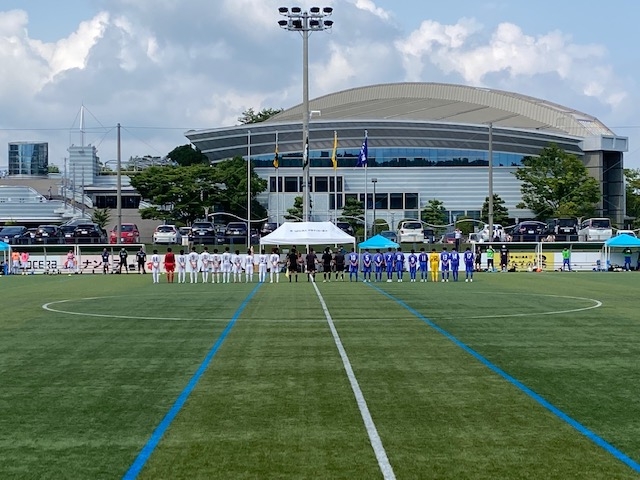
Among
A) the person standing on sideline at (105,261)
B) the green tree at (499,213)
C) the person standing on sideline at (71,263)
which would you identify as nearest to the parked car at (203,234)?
the person standing on sideline at (105,261)

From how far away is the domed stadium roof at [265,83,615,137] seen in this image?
3981 inches

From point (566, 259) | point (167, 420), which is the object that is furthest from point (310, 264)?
point (167, 420)

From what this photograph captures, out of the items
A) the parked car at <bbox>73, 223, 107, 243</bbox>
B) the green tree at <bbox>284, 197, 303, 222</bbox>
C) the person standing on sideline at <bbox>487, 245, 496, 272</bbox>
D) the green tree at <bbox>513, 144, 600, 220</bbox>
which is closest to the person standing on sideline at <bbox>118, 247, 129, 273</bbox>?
the parked car at <bbox>73, 223, 107, 243</bbox>

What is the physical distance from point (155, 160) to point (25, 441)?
117562 mm

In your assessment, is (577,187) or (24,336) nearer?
(24,336)

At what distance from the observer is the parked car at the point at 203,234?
68812 mm

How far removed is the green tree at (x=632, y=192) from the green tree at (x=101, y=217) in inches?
2267

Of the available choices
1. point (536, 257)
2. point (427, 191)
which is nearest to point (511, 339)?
point (536, 257)

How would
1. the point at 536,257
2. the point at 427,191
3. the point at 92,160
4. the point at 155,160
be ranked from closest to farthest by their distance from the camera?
1. the point at 536,257
2. the point at 427,191
3. the point at 92,160
4. the point at 155,160

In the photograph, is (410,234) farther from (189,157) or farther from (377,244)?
(189,157)

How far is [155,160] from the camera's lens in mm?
125625

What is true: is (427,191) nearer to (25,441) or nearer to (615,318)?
(615,318)

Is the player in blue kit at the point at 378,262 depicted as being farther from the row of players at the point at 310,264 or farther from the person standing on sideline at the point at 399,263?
the person standing on sideline at the point at 399,263

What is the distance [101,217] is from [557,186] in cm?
4311
